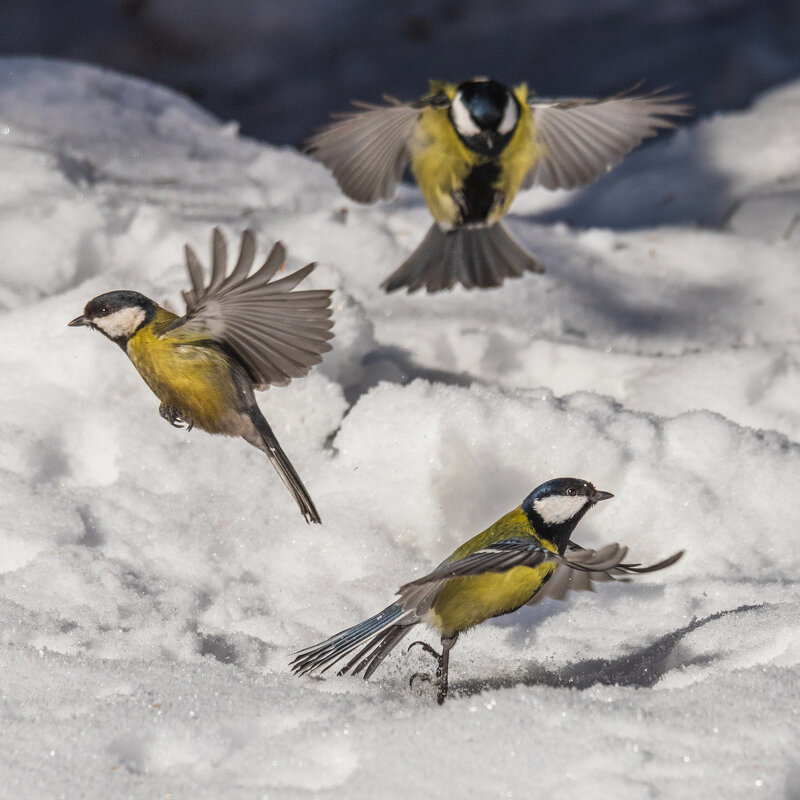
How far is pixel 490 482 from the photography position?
2631mm

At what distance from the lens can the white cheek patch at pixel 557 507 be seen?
1912mm

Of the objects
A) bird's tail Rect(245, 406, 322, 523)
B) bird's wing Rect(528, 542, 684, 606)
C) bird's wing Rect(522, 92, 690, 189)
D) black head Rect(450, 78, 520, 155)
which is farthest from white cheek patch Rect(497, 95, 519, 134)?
bird's wing Rect(528, 542, 684, 606)

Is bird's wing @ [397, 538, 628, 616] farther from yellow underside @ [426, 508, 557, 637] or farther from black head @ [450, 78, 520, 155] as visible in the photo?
black head @ [450, 78, 520, 155]

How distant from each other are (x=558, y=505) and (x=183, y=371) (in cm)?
73

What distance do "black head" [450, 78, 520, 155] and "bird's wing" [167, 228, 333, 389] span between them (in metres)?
0.74

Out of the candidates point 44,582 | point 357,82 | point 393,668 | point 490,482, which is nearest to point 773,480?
point 490,482

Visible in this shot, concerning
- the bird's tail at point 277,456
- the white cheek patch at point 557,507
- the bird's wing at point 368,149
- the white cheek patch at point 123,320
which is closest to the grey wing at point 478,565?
the white cheek patch at point 557,507

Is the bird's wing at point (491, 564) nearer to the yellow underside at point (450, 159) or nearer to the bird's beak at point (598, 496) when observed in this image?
the bird's beak at point (598, 496)

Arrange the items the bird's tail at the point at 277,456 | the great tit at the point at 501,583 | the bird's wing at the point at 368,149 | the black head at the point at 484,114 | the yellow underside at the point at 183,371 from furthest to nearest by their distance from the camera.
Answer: the bird's wing at the point at 368,149 < the black head at the point at 484,114 < the bird's tail at the point at 277,456 < the yellow underside at the point at 183,371 < the great tit at the point at 501,583

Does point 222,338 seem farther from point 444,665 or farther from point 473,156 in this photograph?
point 473,156

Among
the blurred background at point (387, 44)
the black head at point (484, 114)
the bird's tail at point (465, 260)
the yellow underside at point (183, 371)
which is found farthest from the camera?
the blurred background at point (387, 44)

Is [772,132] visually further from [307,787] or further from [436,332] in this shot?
[307,787]

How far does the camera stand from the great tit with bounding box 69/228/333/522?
1.93 metres

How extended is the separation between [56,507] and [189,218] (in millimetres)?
1464
